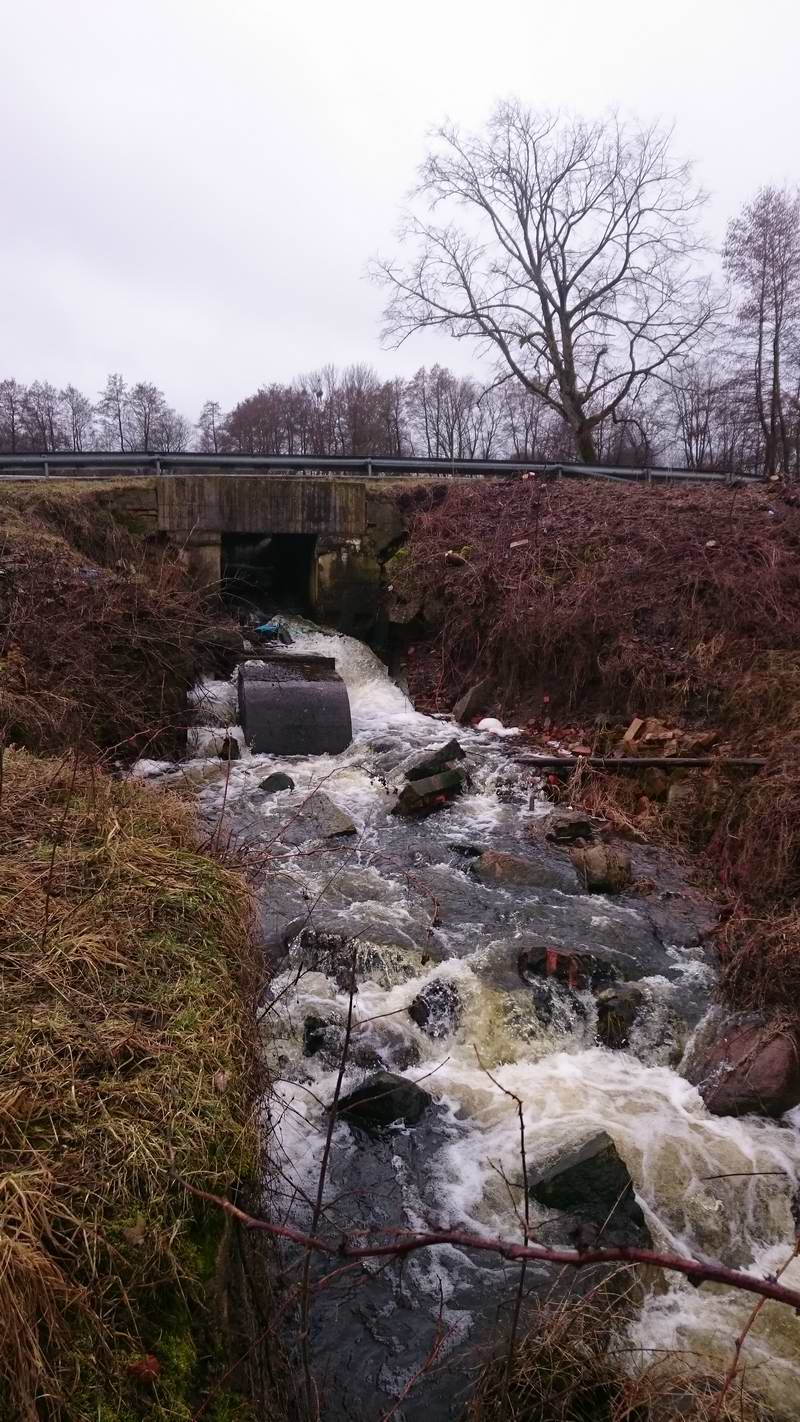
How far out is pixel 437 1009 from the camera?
4.78 metres

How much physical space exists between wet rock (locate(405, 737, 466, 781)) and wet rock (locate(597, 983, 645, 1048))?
10.8ft

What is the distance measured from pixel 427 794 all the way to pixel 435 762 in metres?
0.57

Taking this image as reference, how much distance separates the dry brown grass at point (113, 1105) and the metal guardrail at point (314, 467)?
10477mm

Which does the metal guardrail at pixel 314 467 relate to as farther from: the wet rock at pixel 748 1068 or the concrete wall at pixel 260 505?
the wet rock at pixel 748 1068

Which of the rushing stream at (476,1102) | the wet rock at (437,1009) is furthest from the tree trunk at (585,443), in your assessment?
the wet rock at (437,1009)

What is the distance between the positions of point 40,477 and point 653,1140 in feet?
40.2

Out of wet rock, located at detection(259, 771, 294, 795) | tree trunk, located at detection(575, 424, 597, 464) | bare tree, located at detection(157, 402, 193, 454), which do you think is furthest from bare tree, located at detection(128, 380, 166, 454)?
wet rock, located at detection(259, 771, 294, 795)

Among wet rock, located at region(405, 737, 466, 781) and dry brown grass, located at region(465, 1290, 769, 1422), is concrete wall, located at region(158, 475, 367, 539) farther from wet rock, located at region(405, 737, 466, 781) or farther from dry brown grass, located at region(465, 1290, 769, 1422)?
dry brown grass, located at region(465, 1290, 769, 1422)

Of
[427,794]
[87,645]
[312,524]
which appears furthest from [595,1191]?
[312,524]

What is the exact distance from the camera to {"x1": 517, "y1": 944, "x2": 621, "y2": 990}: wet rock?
16.3 feet

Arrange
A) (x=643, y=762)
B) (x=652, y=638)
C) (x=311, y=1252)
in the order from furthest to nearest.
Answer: (x=652, y=638) < (x=643, y=762) < (x=311, y=1252)

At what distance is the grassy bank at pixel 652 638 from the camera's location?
18.1 ft

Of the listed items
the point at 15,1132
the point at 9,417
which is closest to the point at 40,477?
the point at 15,1132

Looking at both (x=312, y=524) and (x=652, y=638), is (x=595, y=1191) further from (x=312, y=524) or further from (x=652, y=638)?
(x=312, y=524)
